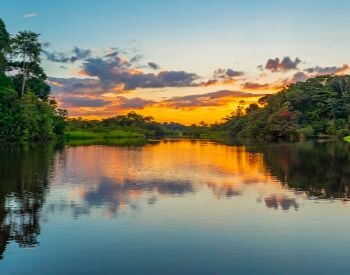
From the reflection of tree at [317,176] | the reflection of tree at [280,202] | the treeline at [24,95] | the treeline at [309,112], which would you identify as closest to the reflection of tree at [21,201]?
the reflection of tree at [280,202]

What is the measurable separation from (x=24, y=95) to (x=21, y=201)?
171 feet

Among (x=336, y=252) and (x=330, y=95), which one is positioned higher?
(x=330, y=95)

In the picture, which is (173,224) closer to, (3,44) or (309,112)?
(3,44)

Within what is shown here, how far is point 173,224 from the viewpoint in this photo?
49.6 feet

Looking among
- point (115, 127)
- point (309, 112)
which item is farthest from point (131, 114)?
point (309, 112)

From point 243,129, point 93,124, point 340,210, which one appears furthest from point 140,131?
point 340,210

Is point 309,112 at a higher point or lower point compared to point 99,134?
higher

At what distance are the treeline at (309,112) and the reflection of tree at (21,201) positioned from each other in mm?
70185

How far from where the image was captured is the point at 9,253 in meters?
11.8

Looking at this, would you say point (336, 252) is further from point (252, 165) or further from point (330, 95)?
point (330, 95)

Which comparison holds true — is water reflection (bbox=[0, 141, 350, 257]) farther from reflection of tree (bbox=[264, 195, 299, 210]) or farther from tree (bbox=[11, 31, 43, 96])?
tree (bbox=[11, 31, 43, 96])

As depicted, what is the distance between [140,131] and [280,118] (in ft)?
146

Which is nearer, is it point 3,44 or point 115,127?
point 3,44

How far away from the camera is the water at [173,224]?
1123cm
